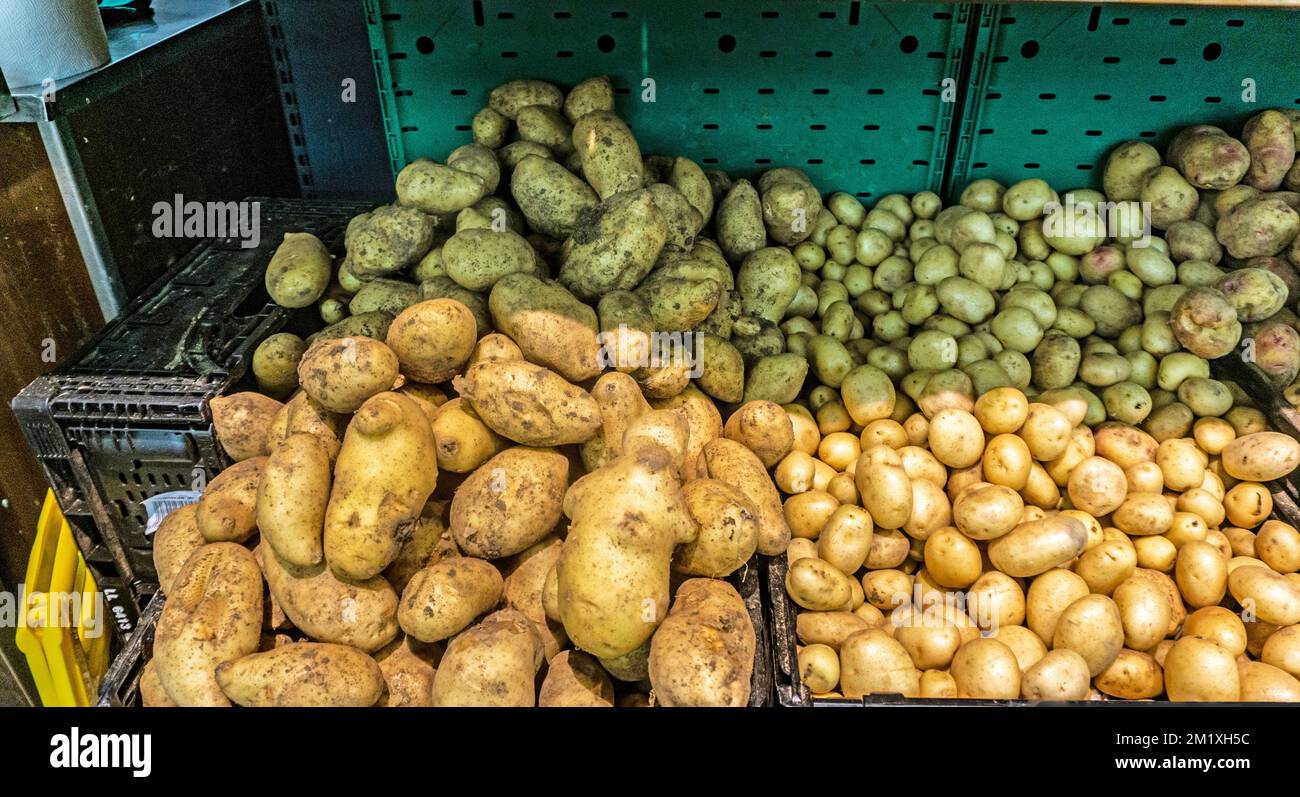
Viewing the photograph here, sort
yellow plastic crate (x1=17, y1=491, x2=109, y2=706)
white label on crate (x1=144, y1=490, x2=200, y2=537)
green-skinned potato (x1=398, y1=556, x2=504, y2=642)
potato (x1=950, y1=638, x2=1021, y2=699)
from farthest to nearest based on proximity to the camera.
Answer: yellow plastic crate (x1=17, y1=491, x2=109, y2=706) → white label on crate (x1=144, y1=490, x2=200, y2=537) → potato (x1=950, y1=638, x2=1021, y2=699) → green-skinned potato (x1=398, y1=556, x2=504, y2=642)

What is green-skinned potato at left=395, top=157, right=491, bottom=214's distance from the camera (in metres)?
2.34

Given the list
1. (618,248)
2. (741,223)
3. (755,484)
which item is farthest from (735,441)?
(741,223)

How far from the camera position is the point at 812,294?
2.71 meters

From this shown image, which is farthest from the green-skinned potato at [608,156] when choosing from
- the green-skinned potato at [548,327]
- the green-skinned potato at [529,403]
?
the green-skinned potato at [529,403]

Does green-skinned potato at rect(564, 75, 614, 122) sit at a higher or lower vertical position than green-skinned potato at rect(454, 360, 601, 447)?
higher

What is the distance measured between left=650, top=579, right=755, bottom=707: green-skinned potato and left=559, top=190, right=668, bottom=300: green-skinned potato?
908mm

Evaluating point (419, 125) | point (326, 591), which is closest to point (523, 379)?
point (326, 591)

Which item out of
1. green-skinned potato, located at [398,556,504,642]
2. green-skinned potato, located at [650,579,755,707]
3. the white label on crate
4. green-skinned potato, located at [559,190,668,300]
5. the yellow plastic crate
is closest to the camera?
green-skinned potato, located at [650,579,755,707]

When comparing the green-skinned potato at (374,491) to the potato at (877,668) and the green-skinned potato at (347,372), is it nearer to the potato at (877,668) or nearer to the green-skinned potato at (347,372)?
the green-skinned potato at (347,372)

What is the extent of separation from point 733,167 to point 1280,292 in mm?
1727

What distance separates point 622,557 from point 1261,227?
2326 millimetres

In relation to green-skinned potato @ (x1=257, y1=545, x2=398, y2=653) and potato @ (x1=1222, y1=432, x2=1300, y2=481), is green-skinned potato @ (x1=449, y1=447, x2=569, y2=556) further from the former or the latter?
potato @ (x1=1222, y1=432, x2=1300, y2=481)

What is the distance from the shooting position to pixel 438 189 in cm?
234

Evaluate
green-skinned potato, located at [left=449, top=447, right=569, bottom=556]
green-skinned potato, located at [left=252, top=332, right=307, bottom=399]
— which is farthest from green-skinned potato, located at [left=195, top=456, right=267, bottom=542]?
green-skinned potato, located at [left=449, top=447, right=569, bottom=556]
